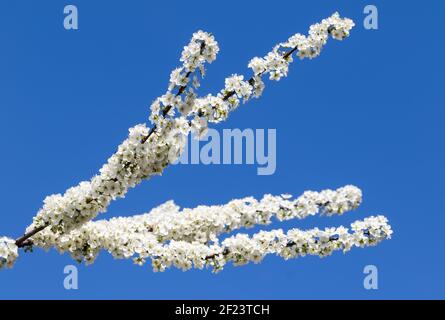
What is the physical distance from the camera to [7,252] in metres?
9.23

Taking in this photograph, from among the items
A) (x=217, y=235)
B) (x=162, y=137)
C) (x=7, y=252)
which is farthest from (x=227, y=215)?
(x=7, y=252)

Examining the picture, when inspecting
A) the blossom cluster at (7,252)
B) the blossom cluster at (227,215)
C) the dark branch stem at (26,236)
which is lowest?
the blossom cluster at (7,252)

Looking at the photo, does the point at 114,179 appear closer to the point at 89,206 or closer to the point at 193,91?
the point at 89,206

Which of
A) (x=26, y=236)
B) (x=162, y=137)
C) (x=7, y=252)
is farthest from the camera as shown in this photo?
(x=26, y=236)

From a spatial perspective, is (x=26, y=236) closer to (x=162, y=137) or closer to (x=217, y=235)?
(x=162, y=137)

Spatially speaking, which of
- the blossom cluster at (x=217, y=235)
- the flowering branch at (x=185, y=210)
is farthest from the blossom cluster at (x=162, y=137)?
the blossom cluster at (x=217, y=235)

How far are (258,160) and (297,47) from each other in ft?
9.61

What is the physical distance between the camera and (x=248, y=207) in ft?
38.9

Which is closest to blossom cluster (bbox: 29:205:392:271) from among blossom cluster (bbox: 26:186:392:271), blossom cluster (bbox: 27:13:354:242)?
blossom cluster (bbox: 26:186:392:271)

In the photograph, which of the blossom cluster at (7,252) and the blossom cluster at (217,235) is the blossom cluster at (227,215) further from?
the blossom cluster at (7,252)

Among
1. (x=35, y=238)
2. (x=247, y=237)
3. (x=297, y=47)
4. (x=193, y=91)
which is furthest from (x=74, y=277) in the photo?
(x=297, y=47)

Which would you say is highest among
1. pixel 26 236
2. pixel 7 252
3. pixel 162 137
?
pixel 162 137

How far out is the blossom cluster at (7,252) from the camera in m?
9.23

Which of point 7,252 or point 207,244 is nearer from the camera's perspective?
point 7,252
